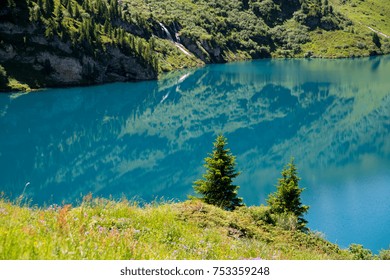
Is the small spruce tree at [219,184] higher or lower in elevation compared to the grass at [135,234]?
lower

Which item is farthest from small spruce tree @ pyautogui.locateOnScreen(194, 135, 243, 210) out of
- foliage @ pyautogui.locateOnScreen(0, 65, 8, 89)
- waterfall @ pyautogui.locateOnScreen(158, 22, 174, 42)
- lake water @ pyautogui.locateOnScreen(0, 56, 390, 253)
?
waterfall @ pyautogui.locateOnScreen(158, 22, 174, 42)

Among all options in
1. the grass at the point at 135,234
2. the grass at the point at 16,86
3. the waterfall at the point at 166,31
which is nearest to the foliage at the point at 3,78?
the grass at the point at 16,86

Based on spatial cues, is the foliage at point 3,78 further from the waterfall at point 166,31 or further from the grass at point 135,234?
the waterfall at point 166,31

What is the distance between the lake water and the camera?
146ft

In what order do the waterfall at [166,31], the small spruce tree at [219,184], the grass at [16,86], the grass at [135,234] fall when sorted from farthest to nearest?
the waterfall at [166,31], the grass at [16,86], the small spruce tree at [219,184], the grass at [135,234]

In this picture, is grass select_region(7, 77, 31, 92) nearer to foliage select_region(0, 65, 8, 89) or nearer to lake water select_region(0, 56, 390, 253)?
foliage select_region(0, 65, 8, 89)

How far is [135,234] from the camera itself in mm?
9758

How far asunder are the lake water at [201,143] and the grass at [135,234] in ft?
10.2

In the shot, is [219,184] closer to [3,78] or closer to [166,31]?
[3,78]

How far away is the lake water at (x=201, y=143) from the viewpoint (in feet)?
146

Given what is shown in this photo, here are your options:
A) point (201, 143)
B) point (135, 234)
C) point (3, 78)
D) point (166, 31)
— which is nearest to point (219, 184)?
point (135, 234)

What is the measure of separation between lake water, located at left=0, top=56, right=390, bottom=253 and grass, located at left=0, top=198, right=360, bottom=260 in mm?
3100

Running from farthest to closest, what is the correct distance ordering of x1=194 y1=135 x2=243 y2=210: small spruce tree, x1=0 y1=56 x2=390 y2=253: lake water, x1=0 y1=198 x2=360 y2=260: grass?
x1=0 y1=56 x2=390 y2=253: lake water
x1=194 y1=135 x2=243 y2=210: small spruce tree
x1=0 y1=198 x2=360 y2=260: grass
